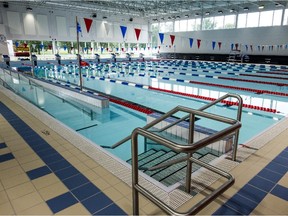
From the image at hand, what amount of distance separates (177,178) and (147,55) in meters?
26.5

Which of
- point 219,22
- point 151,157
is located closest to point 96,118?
point 151,157

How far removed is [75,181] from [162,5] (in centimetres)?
1926

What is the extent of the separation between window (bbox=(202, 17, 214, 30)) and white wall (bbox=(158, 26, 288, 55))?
52cm

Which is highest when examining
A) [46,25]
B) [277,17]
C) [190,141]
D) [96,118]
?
[277,17]

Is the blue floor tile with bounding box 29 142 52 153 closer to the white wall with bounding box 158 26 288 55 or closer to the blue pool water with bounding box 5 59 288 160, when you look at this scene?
the blue pool water with bounding box 5 59 288 160

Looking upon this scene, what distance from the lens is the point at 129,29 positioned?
24.5 m

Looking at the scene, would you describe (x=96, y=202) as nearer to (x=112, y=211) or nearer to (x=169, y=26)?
(x=112, y=211)

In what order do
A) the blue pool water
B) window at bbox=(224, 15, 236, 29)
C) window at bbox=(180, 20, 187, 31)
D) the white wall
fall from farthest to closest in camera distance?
window at bbox=(180, 20, 187, 31)
window at bbox=(224, 15, 236, 29)
the white wall
the blue pool water

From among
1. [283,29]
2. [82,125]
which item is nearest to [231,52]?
[283,29]

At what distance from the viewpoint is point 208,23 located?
2062 cm

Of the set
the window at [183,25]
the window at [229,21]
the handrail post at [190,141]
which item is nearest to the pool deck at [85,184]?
the handrail post at [190,141]

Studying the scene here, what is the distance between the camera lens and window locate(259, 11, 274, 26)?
653 inches

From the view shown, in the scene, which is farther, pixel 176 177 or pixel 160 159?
pixel 160 159

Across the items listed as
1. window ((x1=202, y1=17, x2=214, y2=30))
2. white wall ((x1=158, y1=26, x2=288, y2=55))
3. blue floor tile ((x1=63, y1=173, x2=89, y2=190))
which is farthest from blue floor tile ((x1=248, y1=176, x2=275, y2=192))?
window ((x1=202, y1=17, x2=214, y2=30))
